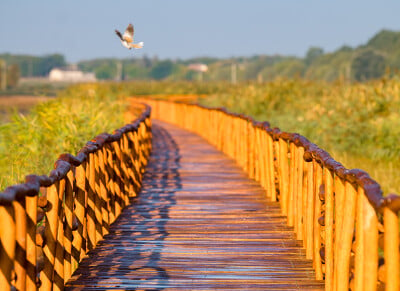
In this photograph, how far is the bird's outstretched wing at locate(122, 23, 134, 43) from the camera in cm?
728

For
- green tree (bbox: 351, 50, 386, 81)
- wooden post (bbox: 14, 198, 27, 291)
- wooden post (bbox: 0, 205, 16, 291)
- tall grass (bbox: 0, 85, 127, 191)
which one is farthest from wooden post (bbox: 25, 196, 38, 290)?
green tree (bbox: 351, 50, 386, 81)

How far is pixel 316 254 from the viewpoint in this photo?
5875 mm

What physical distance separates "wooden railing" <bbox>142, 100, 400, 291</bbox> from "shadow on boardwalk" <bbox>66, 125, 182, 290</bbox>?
1400 millimetres

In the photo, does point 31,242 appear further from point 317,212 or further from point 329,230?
point 317,212

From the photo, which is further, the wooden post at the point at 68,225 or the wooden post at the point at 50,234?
the wooden post at the point at 68,225

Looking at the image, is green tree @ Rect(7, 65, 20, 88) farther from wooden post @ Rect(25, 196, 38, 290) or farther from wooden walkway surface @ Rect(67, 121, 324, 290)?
wooden post @ Rect(25, 196, 38, 290)

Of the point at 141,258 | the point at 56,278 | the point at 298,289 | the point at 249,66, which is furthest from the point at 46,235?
the point at 249,66

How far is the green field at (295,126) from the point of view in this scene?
11469 mm

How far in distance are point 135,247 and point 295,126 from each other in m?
10.4

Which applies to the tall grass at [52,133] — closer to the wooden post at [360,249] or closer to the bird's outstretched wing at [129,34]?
the bird's outstretched wing at [129,34]

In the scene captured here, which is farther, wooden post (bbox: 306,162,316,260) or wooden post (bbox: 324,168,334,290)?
wooden post (bbox: 306,162,316,260)

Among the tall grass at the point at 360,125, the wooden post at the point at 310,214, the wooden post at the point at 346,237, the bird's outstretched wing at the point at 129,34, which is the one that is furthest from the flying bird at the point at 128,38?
the tall grass at the point at 360,125

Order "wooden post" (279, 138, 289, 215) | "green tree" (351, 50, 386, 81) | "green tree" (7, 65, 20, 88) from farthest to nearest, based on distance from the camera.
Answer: "green tree" (7, 65, 20, 88), "green tree" (351, 50, 386, 81), "wooden post" (279, 138, 289, 215)

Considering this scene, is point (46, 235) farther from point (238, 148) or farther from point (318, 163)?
point (238, 148)
